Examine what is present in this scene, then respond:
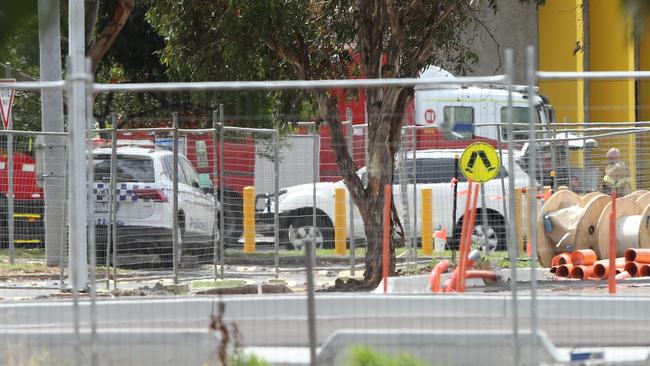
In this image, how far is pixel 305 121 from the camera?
12031 millimetres

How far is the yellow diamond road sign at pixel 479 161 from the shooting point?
1359cm

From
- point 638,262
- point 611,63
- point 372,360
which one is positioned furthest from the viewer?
point 638,262

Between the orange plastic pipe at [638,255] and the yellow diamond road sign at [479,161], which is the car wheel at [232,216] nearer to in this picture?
the yellow diamond road sign at [479,161]

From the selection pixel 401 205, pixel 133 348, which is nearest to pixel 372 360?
pixel 133 348

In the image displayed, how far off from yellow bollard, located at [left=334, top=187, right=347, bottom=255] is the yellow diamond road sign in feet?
5.26

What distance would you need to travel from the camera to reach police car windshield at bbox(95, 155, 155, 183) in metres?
13.6

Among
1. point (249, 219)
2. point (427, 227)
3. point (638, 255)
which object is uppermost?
point (249, 219)

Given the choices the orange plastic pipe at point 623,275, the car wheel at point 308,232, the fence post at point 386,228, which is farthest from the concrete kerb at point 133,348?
the orange plastic pipe at point 623,275

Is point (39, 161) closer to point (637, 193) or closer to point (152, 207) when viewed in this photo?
point (152, 207)

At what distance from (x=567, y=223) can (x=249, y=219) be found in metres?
5.10

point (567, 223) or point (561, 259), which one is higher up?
point (567, 223)

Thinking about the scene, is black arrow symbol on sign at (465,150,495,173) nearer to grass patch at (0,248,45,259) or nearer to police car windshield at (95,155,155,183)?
police car windshield at (95,155,155,183)

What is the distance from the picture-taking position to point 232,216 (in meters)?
13.2

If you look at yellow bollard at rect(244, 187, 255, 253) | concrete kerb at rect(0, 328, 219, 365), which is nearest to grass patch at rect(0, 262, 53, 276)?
yellow bollard at rect(244, 187, 255, 253)
